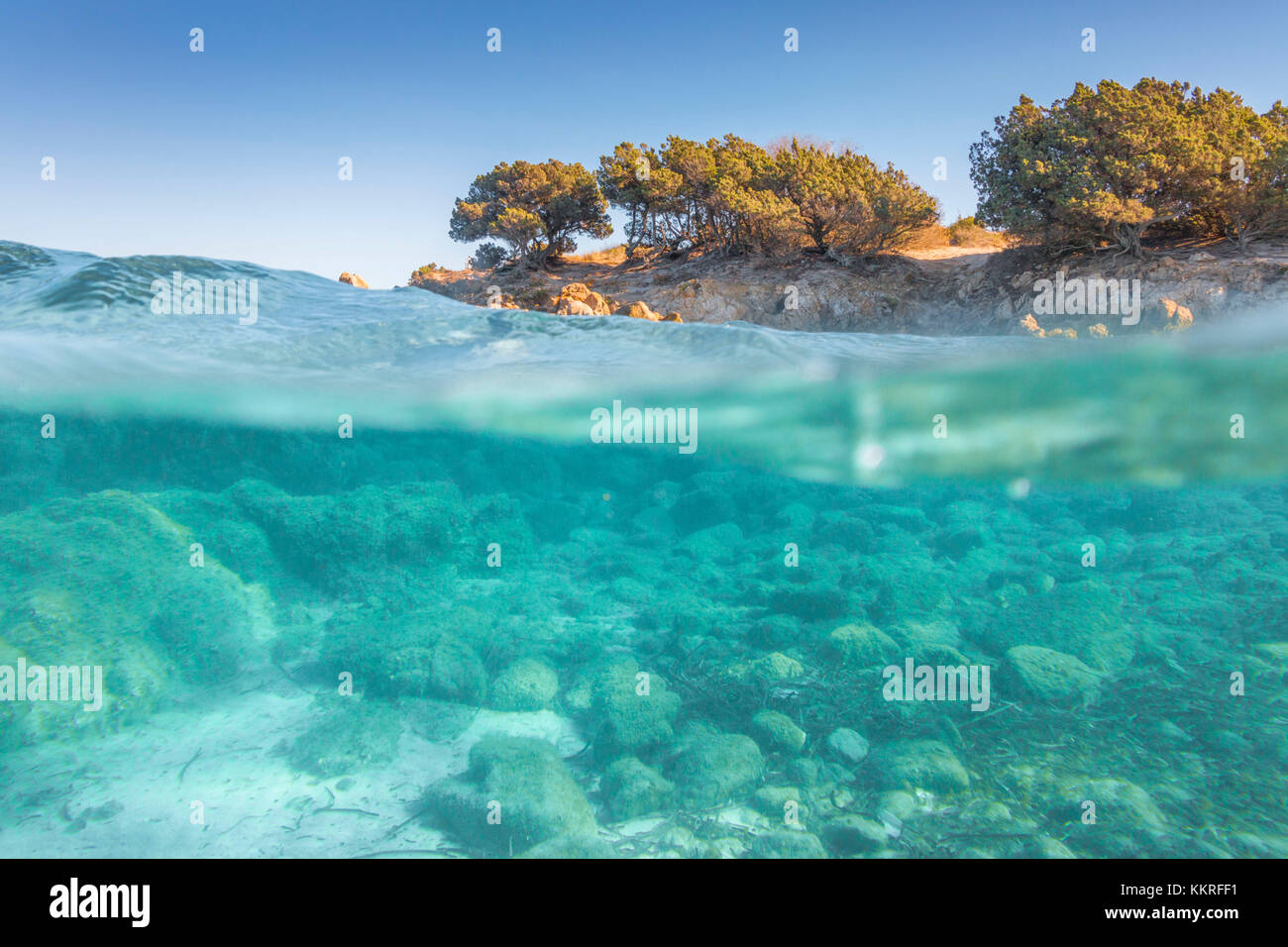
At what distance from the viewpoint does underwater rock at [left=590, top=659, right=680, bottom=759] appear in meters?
5.26

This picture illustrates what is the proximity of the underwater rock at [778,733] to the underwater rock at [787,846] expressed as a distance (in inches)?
37.0

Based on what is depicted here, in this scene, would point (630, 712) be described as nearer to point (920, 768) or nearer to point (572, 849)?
point (572, 849)

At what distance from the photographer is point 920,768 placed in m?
4.83

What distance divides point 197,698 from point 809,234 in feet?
81.8

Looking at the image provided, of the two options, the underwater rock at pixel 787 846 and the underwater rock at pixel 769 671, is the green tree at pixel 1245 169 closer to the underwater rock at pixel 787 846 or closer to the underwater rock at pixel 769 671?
the underwater rock at pixel 769 671

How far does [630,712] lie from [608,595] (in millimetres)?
3808

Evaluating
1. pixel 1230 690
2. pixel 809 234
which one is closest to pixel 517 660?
pixel 1230 690

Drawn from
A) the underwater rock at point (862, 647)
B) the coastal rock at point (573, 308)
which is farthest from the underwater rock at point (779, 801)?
the coastal rock at point (573, 308)

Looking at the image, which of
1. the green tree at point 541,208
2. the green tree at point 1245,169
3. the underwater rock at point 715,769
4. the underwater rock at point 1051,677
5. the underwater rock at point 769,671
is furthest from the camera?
the green tree at point 541,208

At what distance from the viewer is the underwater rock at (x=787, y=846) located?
4098 mm

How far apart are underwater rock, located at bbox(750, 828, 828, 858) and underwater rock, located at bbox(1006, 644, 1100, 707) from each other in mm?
3237

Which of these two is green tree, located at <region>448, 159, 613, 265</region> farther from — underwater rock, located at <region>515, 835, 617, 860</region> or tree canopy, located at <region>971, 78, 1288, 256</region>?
underwater rock, located at <region>515, 835, 617, 860</region>

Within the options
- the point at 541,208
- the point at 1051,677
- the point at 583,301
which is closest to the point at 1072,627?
the point at 1051,677
